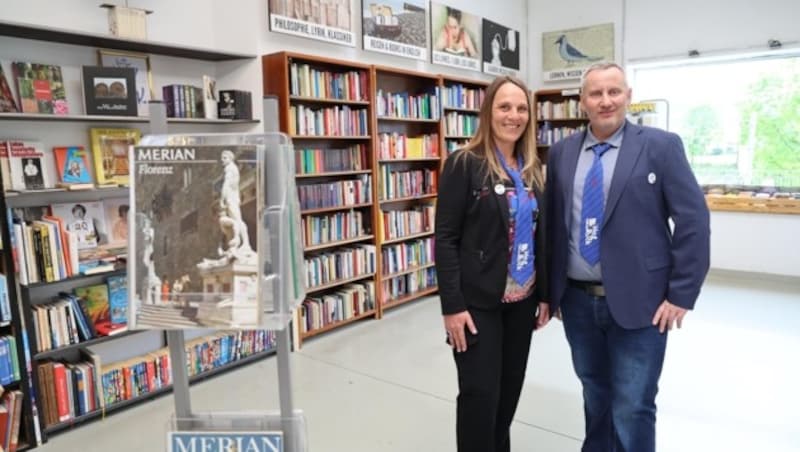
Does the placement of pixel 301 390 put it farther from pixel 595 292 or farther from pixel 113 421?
pixel 595 292

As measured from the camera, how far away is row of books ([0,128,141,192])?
285cm

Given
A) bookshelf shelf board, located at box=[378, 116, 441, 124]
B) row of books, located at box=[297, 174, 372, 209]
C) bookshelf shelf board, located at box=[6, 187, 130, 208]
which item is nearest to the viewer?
bookshelf shelf board, located at box=[6, 187, 130, 208]

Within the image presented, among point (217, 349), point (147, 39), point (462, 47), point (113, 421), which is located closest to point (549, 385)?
point (217, 349)

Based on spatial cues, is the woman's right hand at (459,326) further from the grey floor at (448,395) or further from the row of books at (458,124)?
the row of books at (458,124)

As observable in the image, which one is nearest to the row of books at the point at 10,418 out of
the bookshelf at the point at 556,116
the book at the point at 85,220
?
the book at the point at 85,220

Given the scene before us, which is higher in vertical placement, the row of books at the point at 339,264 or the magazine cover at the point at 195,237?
the magazine cover at the point at 195,237

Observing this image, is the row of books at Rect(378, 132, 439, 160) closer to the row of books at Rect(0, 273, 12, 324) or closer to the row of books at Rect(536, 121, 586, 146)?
the row of books at Rect(536, 121, 586, 146)

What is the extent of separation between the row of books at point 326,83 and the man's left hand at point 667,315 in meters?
3.02

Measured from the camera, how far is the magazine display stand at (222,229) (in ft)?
3.98

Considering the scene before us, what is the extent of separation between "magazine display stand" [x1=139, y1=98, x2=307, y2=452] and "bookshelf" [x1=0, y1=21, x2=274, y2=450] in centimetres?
186

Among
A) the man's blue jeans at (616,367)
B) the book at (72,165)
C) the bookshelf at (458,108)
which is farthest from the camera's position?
the bookshelf at (458,108)

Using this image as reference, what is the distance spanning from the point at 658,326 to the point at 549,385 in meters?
1.70

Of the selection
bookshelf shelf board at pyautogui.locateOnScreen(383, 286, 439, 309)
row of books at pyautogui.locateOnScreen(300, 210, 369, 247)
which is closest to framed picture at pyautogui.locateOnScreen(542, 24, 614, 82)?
bookshelf shelf board at pyautogui.locateOnScreen(383, 286, 439, 309)

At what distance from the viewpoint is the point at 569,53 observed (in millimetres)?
6969
